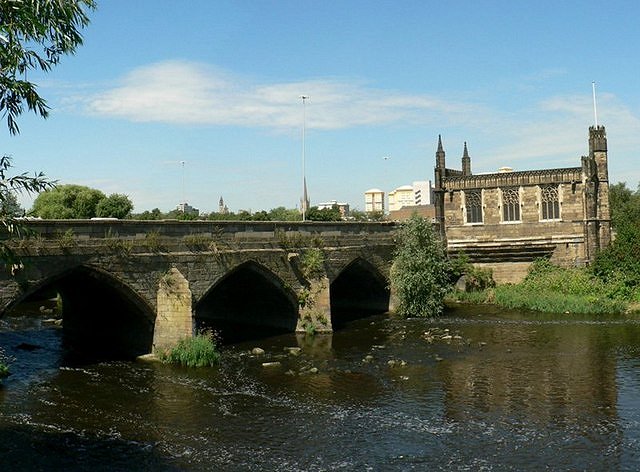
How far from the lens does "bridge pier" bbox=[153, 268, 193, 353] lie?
30.0 meters

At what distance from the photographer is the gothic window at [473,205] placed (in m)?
53.5

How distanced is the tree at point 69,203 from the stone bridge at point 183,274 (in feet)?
139

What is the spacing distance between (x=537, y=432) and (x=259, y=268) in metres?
18.6

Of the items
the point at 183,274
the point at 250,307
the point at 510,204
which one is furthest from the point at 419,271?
the point at 183,274

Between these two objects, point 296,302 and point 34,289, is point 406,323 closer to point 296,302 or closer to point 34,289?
point 296,302

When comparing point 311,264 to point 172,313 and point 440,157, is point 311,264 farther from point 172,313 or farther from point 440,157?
point 440,157

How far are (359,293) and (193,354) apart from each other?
21229 millimetres

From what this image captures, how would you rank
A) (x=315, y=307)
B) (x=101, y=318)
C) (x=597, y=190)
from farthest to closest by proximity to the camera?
(x=597, y=190) < (x=315, y=307) < (x=101, y=318)

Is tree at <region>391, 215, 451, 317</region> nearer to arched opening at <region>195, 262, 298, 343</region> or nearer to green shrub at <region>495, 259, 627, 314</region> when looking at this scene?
green shrub at <region>495, 259, 627, 314</region>

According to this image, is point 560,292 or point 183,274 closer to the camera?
point 183,274

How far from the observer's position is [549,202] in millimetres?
50906

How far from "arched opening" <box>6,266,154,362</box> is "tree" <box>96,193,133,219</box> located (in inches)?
1762


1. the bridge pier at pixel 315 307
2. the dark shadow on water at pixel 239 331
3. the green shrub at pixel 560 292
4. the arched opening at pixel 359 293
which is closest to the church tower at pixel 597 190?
the green shrub at pixel 560 292

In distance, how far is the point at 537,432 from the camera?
20.3 m
